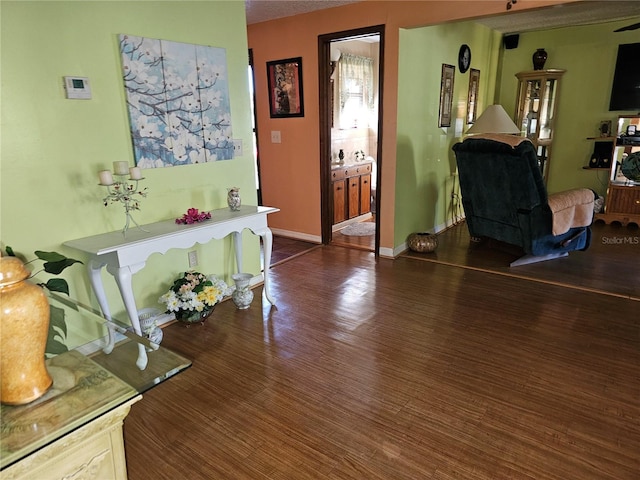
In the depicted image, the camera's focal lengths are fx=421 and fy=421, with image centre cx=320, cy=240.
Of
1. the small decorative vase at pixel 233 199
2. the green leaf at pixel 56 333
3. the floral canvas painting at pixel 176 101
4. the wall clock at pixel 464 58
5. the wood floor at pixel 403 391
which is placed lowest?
the wood floor at pixel 403 391

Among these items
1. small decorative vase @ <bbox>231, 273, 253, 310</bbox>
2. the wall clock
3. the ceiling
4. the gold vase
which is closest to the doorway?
the ceiling

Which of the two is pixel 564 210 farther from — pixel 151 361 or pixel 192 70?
pixel 151 361

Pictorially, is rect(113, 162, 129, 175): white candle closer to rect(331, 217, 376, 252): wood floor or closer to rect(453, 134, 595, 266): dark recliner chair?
rect(331, 217, 376, 252): wood floor

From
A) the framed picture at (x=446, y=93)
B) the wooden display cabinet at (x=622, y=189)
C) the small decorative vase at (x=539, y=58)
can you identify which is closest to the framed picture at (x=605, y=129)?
the wooden display cabinet at (x=622, y=189)

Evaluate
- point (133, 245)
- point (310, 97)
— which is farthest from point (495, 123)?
point (133, 245)

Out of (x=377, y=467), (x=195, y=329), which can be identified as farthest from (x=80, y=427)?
(x=195, y=329)

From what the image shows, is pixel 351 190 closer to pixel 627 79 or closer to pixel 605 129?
pixel 605 129

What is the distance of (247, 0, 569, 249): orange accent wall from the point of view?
355 centimetres

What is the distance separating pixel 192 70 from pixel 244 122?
0.56 metres

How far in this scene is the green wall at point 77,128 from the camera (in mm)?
2031

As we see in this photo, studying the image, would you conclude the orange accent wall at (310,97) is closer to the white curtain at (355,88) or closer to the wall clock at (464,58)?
the wall clock at (464,58)

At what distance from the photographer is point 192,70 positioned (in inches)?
110

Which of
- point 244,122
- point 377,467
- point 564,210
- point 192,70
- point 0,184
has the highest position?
point 192,70

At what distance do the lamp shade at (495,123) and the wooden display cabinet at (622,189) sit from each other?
1.43 m
